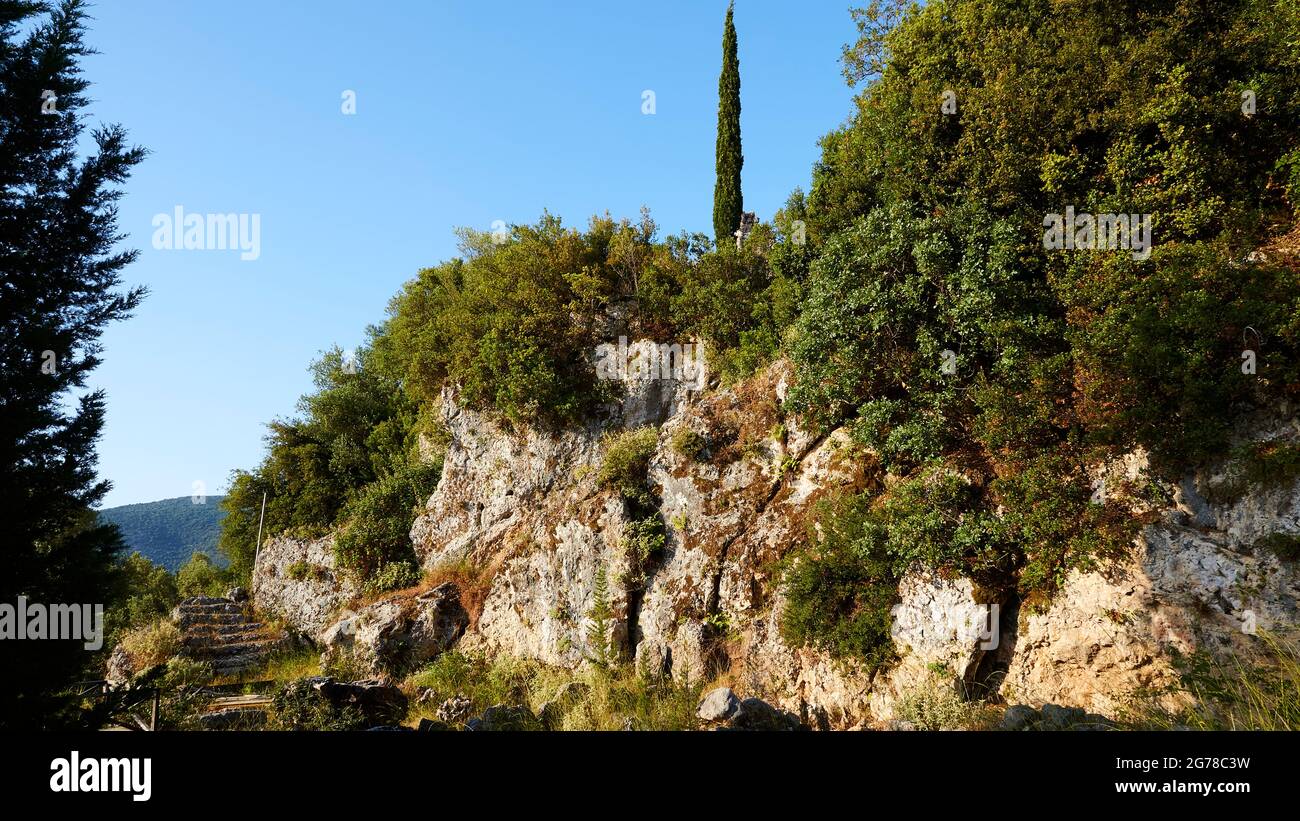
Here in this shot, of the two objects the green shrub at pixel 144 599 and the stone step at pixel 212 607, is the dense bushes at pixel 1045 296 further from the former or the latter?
the green shrub at pixel 144 599

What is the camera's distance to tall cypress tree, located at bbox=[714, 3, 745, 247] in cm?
1969

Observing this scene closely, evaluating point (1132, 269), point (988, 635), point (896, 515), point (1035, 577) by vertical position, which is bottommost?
point (988, 635)

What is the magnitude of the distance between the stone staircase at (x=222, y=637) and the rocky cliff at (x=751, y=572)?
1.28 meters

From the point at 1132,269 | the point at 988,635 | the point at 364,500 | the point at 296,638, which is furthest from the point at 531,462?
the point at 1132,269

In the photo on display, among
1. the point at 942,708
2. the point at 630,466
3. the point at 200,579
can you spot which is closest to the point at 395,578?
the point at 630,466

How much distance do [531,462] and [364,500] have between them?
24.0 ft

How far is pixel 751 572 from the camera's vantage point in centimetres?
1241

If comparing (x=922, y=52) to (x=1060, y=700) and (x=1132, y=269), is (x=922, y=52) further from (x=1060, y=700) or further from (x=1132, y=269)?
(x=1060, y=700)

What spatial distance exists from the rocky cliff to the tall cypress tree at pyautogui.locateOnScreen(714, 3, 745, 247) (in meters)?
6.09

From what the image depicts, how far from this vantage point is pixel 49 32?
26.2ft

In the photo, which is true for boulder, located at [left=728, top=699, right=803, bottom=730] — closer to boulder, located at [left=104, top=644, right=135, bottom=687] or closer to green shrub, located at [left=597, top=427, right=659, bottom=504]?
green shrub, located at [left=597, top=427, right=659, bottom=504]

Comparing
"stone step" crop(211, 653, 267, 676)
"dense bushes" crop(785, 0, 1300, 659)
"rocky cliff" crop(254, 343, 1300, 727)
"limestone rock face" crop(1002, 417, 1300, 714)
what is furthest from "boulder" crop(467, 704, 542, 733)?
"stone step" crop(211, 653, 267, 676)

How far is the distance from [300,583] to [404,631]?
313 inches

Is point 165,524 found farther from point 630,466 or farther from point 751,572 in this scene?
point 751,572
